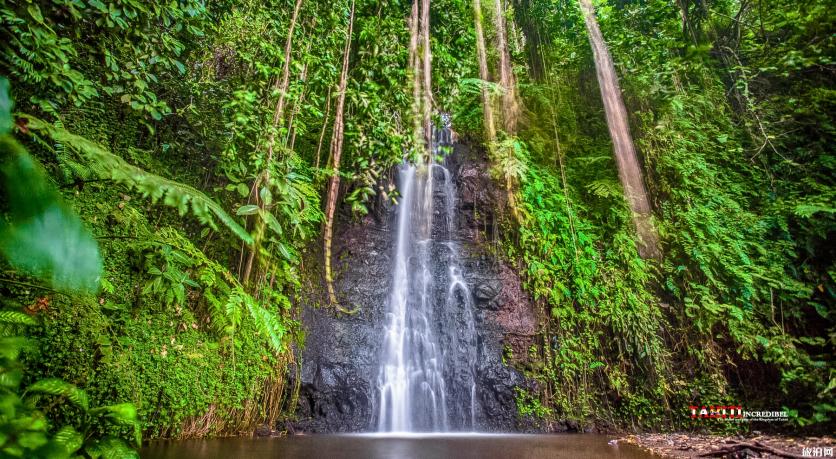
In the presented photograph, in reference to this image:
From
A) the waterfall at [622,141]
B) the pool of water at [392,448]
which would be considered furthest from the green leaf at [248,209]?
the waterfall at [622,141]

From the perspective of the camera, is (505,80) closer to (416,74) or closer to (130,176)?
(416,74)

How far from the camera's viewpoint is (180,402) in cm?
334

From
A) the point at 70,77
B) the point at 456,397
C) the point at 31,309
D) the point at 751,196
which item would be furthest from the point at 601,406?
the point at 70,77

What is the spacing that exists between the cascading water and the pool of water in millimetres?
579

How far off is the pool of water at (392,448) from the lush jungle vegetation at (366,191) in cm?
31

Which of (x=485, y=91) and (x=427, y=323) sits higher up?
(x=485, y=91)

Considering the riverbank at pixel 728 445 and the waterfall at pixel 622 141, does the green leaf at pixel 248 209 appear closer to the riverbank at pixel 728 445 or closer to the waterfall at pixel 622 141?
the riverbank at pixel 728 445

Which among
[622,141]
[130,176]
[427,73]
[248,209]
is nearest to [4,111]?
[130,176]

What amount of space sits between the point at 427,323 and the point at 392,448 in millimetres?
2286

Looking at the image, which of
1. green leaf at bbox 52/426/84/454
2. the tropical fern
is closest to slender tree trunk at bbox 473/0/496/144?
the tropical fern

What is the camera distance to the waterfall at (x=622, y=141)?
6.11m

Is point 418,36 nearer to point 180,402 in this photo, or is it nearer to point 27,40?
point 27,40

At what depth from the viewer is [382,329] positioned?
18.1 feet

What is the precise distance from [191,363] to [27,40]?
267 centimetres
